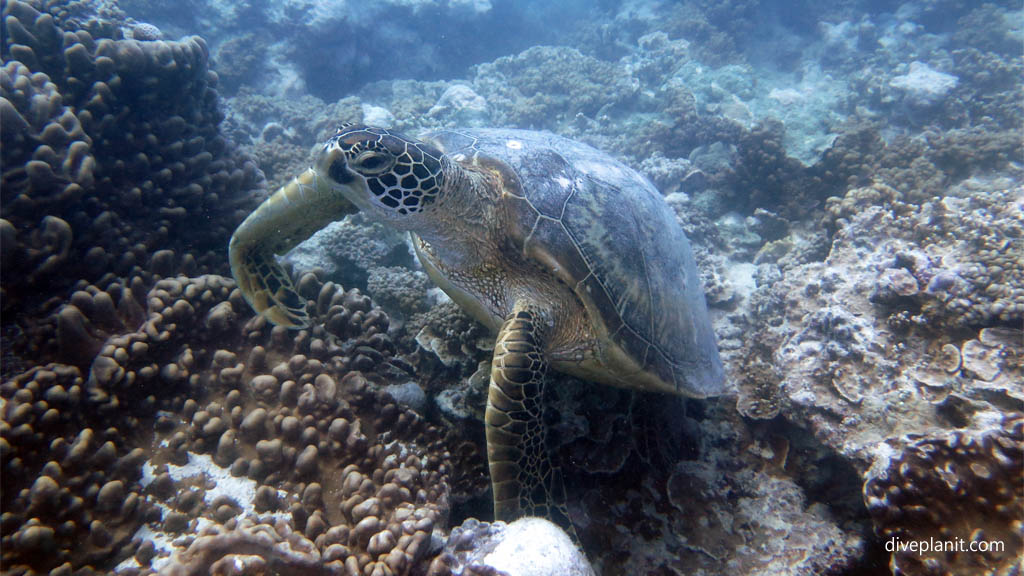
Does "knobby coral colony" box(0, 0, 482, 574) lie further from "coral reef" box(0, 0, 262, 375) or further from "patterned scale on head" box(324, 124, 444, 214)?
"patterned scale on head" box(324, 124, 444, 214)

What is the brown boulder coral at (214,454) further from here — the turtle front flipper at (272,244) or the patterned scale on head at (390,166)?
the patterned scale on head at (390,166)

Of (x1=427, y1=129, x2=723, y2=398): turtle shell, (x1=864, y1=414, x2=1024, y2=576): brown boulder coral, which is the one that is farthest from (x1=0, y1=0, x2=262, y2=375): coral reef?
(x1=864, y1=414, x2=1024, y2=576): brown boulder coral

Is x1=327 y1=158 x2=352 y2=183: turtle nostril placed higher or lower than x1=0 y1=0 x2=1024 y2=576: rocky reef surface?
higher

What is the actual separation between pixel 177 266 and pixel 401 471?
7.64 feet

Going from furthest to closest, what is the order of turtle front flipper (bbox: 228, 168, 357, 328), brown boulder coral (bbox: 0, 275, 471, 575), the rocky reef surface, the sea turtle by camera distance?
turtle front flipper (bbox: 228, 168, 357, 328), the sea turtle, the rocky reef surface, brown boulder coral (bbox: 0, 275, 471, 575)

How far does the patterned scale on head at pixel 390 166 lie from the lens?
2.59 meters

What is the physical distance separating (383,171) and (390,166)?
0.20 ft

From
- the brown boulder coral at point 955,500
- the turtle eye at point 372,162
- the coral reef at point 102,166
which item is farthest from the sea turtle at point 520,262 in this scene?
the brown boulder coral at point 955,500

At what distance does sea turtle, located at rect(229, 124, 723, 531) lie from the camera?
253 centimetres

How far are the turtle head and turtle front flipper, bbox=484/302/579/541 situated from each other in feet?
3.87

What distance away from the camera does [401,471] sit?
7.59 feet

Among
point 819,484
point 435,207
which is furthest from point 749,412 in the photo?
point 435,207

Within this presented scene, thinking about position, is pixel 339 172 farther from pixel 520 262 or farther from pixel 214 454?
pixel 214 454

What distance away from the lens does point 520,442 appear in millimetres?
2438
